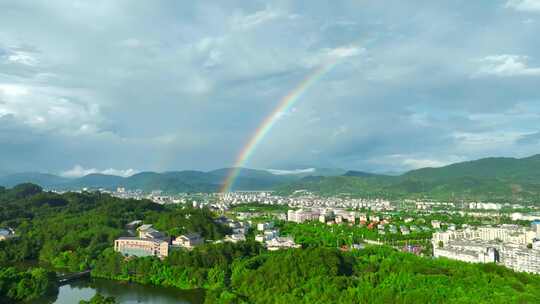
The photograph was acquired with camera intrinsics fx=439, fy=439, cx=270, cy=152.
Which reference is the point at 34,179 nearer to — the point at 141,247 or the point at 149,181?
the point at 149,181

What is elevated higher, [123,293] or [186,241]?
[186,241]

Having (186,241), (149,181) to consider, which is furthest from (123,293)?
(149,181)

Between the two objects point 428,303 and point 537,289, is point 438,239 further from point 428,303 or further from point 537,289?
point 428,303

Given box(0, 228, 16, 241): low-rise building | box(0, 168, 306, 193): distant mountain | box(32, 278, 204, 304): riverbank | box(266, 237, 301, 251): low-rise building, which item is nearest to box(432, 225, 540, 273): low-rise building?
box(266, 237, 301, 251): low-rise building

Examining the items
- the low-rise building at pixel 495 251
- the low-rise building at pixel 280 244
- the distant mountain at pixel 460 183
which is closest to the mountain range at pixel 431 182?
the distant mountain at pixel 460 183

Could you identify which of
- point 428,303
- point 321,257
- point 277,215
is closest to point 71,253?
point 321,257

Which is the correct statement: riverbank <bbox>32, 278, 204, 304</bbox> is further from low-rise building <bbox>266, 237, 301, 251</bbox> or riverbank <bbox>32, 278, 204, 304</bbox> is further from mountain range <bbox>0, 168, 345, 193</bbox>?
mountain range <bbox>0, 168, 345, 193</bbox>
